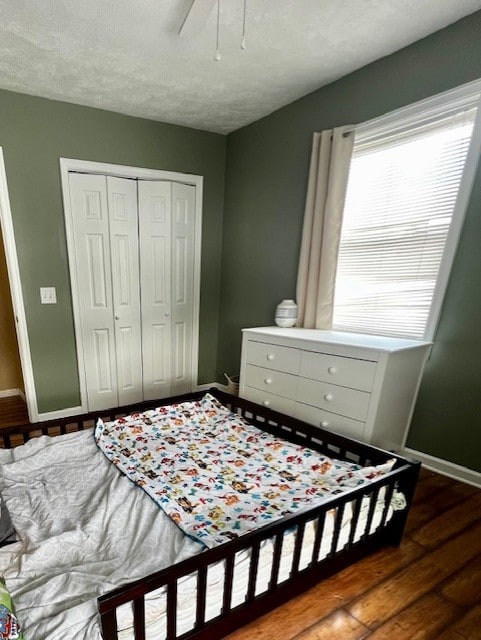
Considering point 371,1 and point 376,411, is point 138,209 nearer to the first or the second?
point 371,1

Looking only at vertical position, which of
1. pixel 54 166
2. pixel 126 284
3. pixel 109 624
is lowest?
pixel 109 624

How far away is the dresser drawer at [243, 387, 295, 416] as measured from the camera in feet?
7.06

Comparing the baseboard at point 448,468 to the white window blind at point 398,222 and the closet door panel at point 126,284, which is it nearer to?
the white window blind at point 398,222

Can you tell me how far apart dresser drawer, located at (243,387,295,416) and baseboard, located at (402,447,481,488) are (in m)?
0.83

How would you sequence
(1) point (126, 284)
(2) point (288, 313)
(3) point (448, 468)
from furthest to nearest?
(1) point (126, 284) → (2) point (288, 313) → (3) point (448, 468)

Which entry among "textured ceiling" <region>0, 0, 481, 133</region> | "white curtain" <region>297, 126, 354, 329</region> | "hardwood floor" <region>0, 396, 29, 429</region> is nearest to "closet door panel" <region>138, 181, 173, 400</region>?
"textured ceiling" <region>0, 0, 481, 133</region>

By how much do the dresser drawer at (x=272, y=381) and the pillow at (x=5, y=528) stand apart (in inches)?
60.8

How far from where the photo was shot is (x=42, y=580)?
95 cm

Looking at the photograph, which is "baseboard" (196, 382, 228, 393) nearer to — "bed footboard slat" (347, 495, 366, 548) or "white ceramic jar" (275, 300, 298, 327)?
"white ceramic jar" (275, 300, 298, 327)

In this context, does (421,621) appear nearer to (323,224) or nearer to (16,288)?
(323,224)

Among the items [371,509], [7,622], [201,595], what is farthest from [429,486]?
[7,622]

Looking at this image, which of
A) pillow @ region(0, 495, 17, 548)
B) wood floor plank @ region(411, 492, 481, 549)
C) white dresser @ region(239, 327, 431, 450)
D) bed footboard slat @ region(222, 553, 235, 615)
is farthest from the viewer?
white dresser @ region(239, 327, 431, 450)

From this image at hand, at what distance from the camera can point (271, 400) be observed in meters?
2.25

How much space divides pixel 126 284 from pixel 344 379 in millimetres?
2172
